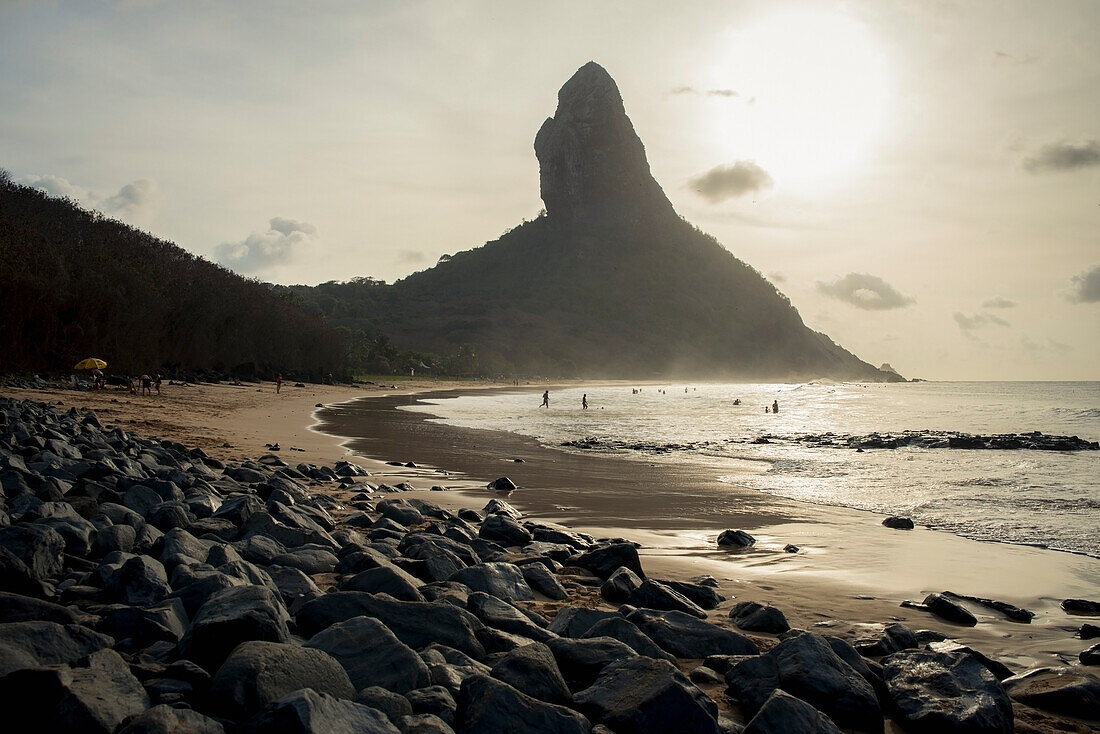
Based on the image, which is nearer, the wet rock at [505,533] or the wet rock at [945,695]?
the wet rock at [945,695]

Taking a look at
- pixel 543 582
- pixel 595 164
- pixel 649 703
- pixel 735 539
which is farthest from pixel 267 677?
pixel 595 164

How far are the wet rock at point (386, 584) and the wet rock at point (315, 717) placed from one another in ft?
5.63

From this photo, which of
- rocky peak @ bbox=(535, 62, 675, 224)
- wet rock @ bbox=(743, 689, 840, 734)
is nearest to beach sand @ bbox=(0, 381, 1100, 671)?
wet rock @ bbox=(743, 689, 840, 734)

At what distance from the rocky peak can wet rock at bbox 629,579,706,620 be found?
167 m

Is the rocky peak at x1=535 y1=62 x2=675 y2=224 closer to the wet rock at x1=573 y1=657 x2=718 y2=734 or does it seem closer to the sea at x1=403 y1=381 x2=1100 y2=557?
the sea at x1=403 y1=381 x2=1100 y2=557

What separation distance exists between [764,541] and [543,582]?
3.76 metres

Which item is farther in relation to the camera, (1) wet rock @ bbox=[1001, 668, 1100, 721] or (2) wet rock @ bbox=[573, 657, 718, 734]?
(1) wet rock @ bbox=[1001, 668, 1100, 721]

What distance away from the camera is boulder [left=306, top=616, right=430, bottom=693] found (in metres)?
2.97

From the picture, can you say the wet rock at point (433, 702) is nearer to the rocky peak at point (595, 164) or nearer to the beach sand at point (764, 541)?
the beach sand at point (764, 541)

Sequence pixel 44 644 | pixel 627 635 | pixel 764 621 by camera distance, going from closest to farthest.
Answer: pixel 44 644 → pixel 627 635 → pixel 764 621

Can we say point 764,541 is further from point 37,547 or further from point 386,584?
point 37,547

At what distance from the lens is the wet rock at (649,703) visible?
2.91m

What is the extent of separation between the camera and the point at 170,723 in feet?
7.51

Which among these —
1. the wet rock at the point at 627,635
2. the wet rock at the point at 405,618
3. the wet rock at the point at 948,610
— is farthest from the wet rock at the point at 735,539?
the wet rock at the point at 405,618
